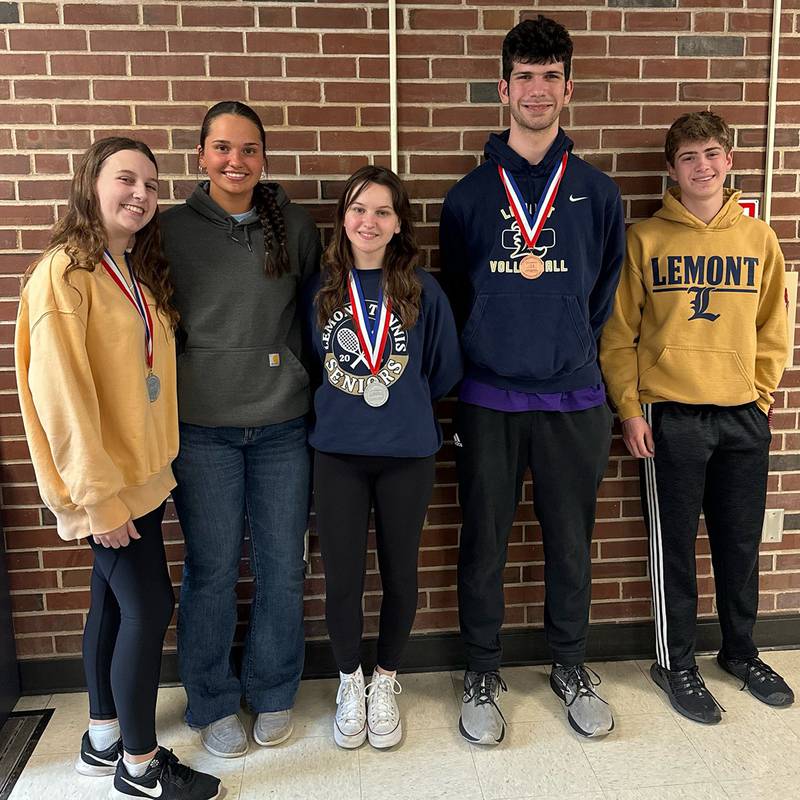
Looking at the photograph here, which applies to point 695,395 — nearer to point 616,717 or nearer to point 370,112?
point 616,717

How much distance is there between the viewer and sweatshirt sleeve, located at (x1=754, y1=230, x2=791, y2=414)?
8.15ft

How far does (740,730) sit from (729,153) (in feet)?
6.00

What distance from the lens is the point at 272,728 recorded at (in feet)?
7.86

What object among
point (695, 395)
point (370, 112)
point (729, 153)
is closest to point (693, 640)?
point (695, 395)

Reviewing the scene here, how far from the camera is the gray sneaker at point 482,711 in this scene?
7.75 ft

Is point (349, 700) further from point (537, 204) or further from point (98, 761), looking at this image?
point (537, 204)

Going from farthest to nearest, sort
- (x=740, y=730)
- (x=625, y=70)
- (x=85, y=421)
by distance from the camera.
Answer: (x=625, y=70) < (x=740, y=730) < (x=85, y=421)

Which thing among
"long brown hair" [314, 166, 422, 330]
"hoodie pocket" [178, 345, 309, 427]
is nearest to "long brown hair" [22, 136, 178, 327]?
"hoodie pocket" [178, 345, 309, 427]

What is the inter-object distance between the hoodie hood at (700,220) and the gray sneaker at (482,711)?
1592 millimetres

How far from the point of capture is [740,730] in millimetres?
2406

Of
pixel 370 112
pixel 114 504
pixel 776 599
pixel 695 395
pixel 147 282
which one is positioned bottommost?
pixel 776 599

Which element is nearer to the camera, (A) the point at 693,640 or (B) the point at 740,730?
(B) the point at 740,730

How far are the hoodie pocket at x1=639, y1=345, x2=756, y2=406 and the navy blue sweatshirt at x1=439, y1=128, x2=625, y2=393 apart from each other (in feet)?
0.90

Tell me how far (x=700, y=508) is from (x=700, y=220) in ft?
3.10
